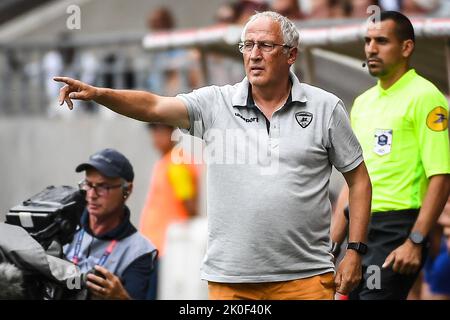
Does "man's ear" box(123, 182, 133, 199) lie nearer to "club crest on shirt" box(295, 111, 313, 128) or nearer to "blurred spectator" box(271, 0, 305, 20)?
"club crest on shirt" box(295, 111, 313, 128)

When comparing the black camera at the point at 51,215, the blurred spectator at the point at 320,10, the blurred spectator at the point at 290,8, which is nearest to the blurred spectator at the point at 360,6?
the blurred spectator at the point at 320,10

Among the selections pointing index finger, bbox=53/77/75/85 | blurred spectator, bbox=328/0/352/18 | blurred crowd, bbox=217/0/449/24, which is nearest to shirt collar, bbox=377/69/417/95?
pointing index finger, bbox=53/77/75/85

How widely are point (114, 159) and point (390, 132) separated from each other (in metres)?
1.71

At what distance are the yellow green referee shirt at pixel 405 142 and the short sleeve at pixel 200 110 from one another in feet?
4.36

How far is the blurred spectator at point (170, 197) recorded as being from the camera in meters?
9.70

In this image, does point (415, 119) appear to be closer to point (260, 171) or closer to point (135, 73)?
point (260, 171)

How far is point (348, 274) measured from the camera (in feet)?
20.6

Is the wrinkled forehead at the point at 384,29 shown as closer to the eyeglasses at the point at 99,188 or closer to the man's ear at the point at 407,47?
the man's ear at the point at 407,47

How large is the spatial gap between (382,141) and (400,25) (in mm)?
710

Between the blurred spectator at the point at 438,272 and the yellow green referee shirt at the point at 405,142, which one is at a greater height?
the yellow green referee shirt at the point at 405,142

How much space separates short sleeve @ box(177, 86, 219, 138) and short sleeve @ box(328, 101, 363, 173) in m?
0.61

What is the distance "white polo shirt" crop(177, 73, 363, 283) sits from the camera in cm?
612

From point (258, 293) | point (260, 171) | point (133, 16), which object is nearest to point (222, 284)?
point (258, 293)

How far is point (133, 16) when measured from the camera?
19078 mm
